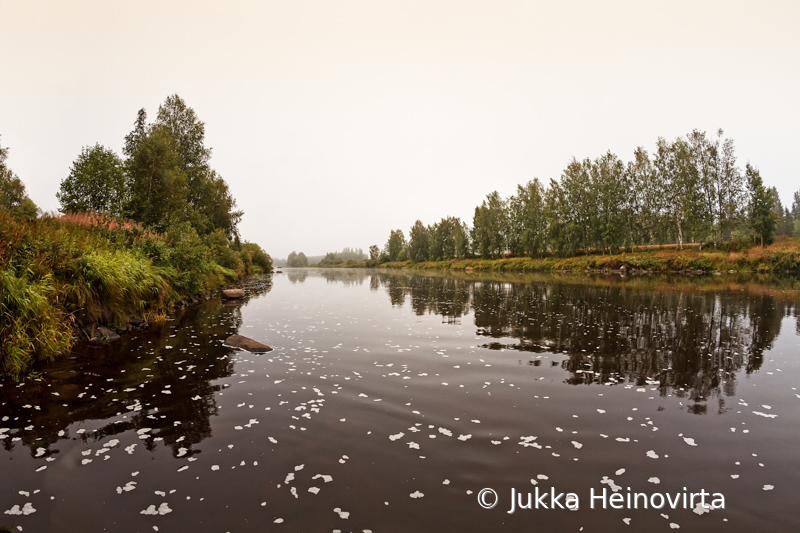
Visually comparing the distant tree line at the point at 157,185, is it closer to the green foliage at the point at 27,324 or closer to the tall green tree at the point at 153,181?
the tall green tree at the point at 153,181

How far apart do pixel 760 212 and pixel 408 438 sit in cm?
7496

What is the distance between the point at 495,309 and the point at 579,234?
6859 cm

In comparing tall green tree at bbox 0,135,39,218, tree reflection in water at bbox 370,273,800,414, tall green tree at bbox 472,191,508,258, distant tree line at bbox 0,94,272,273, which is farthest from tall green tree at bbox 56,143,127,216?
tall green tree at bbox 472,191,508,258

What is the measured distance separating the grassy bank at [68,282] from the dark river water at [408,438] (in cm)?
111

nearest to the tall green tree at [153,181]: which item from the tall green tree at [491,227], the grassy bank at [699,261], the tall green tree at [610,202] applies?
the grassy bank at [699,261]

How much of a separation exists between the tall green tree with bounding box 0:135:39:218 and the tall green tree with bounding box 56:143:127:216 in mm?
16941

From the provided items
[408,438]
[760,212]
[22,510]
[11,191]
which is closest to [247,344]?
[22,510]

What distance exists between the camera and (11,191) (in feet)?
179

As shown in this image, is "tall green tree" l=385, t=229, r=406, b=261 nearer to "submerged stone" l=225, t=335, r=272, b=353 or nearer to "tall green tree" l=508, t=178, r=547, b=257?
"tall green tree" l=508, t=178, r=547, b=257

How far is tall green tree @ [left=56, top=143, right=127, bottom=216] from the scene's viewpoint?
2808cm

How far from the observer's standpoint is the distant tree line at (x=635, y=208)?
201ft

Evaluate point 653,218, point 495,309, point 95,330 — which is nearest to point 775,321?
point 495,309

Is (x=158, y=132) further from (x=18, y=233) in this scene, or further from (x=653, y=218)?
(x=653, y=218)

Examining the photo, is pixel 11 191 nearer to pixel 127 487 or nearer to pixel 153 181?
pixel 153 181
